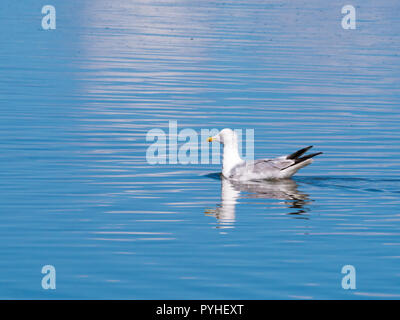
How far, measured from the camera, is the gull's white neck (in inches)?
823

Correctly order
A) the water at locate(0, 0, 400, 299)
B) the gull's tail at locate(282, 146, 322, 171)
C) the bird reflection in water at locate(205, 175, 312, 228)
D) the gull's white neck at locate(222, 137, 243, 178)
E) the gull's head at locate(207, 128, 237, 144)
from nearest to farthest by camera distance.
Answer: the water at locate(0, 0, 400, 299)
the bird reflection in water at locate(205, 175, 312, 228)
the gull's tail at locate(282, 146, 322, 171)
the gull's white neck at locate(222, 137, 243, 178)
the gull's head at locate(207, 128, 237, 144)

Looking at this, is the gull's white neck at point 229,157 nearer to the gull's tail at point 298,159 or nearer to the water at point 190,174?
the water at point 190,174

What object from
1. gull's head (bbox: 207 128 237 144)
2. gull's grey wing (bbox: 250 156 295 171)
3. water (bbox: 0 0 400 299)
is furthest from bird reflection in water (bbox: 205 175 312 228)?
gull's head (bbox: 207 128 237 144)

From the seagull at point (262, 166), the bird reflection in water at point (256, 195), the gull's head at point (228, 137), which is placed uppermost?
the gull's head at point (228, 137)

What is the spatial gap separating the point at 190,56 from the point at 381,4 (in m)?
41.9

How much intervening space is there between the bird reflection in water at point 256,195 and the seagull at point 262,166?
0.13 m

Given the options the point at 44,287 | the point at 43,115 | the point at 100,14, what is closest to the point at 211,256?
the point at 44,287

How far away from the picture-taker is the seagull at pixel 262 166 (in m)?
20.1

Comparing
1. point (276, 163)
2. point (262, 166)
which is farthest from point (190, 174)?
point (276, 163)

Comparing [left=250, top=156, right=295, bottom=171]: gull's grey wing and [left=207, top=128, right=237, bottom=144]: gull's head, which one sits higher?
[left=207, top=128, right=237, bottom=144]: gull's head

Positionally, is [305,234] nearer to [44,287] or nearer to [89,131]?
[44,287]

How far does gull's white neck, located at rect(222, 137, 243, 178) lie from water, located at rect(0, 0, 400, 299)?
1.08ft

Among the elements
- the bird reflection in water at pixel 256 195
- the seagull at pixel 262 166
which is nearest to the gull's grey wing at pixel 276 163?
the seagull at pixel 262 166

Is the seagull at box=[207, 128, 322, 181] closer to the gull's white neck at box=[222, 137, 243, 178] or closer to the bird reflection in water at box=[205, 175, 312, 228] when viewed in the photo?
the gull's white neck at box=[222, 137, 243, 178]
